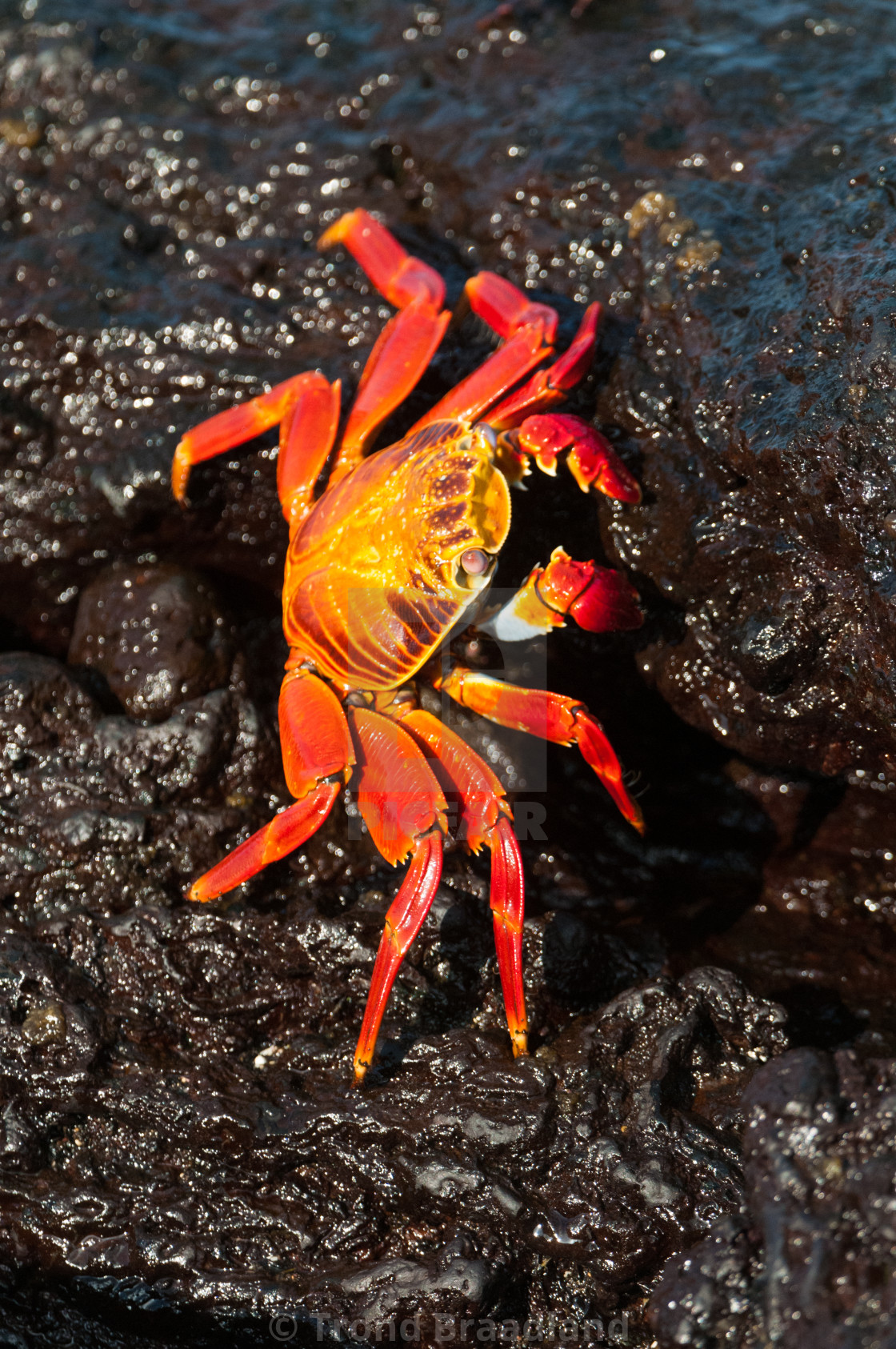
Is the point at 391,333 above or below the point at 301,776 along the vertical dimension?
above

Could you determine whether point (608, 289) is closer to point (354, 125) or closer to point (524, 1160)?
point (354, 125)

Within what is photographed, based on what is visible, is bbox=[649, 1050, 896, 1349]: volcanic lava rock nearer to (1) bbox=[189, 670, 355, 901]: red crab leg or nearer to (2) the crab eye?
(1) bbox=[189, 670, 355, 901]: red crab leg

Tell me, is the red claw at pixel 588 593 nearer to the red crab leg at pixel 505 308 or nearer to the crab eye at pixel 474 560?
the crab eye at pixel 474 560

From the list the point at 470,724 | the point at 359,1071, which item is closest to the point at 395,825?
the point at 470,724

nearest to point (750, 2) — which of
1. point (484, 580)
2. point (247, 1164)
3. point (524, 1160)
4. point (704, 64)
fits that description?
point (704, 64)

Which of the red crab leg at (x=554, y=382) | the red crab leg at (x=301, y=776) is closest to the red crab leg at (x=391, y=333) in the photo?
the red crab leg at (x=554, y=382)

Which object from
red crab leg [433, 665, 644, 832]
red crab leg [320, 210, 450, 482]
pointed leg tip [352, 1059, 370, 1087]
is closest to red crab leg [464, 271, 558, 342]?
red crab leg [320, 210, 450, 482]

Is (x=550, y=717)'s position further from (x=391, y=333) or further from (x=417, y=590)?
(x=391, y=333)

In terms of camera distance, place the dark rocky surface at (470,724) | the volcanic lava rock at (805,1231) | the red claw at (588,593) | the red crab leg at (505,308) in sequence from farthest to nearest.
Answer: the red crab leg at (505,308), the red claw at (588,593), the dark rocky surface at (470,724), the volcanic lava rock at (805,1231)
